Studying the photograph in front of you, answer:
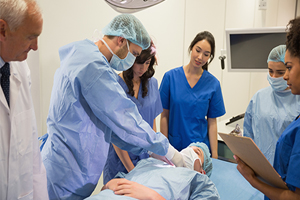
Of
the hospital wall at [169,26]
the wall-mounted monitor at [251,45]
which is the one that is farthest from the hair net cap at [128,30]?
the wall-mounted monitor at [251,45]

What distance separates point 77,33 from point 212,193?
5.12 ft

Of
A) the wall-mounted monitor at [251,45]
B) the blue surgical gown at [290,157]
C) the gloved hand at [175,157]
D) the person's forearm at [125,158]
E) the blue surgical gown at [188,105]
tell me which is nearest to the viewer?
the blue surgical gown at [290,157]

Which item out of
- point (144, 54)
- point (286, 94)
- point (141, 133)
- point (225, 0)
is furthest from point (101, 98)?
point (225, 0)

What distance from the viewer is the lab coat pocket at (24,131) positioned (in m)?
0.89

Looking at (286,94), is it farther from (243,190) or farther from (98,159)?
(98,159)

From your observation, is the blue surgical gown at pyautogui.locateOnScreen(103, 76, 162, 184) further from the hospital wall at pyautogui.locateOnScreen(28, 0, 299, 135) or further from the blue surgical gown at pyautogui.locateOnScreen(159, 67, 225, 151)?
the hospital wall at pyautogui.locateOnScreen(28, 0, 299, 135)

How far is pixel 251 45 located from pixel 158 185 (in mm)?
1564

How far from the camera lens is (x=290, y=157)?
887mm

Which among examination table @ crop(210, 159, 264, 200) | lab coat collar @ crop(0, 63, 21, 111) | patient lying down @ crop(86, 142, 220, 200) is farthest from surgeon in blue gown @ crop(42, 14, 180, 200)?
examination table @ crop(210, 159, 264, 200)

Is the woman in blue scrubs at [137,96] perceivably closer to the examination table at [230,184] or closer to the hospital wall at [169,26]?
the hospital wall at [169,26]

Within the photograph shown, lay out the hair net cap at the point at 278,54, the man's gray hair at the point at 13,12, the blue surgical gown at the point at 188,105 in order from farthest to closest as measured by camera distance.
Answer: the blue surgical gown at the point at 188,105 < the hair net cap at the point at 278,54 < the man's gray hair at the point at 13,12

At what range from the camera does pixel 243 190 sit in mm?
1734

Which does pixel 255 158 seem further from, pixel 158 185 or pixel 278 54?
pixel 278 54

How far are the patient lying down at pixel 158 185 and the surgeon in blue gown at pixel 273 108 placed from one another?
654mm
